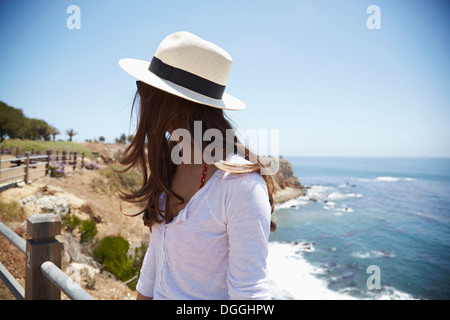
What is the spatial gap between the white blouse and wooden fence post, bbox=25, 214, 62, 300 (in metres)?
Answer: 1.29

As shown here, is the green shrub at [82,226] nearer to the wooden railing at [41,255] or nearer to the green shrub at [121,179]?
the green shrub at [121,179]

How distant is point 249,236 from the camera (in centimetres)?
82

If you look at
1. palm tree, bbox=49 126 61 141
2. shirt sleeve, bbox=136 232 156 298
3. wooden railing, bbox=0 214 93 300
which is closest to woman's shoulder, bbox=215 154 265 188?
shirt sleeve, bbox=136 232 156 298

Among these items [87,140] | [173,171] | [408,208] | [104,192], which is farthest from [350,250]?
[87,140]

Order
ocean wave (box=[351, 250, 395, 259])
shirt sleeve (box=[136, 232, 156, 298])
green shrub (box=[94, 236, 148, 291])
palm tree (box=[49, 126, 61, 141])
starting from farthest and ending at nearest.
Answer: palm tree (box=[49, 126, 61, 141])
ocean wave (box=[351, 250, 395, 259])
green shrub (box=[94, 236, 148, 291])
shirt sleeve (box=[136, 232, 156, 298])

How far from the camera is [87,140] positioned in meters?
37.4

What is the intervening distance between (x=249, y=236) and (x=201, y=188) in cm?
27

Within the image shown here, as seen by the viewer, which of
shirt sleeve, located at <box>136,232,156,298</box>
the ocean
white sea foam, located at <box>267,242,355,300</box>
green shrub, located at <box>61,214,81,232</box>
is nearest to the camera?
shirt sleeve, located at <box>136,232,156,298</box>

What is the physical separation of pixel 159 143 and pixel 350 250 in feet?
95.4

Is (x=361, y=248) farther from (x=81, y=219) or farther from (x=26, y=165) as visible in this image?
(x=26, y=165)

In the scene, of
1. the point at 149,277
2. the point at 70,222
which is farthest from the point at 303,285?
the point at 149,277

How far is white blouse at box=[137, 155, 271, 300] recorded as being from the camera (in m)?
0.83

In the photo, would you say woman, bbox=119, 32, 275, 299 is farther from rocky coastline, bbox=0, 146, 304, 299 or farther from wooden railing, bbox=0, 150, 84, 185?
wooden railing, bbox=0, 150, 84, 185

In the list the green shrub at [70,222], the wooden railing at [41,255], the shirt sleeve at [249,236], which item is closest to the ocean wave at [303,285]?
the green shrub at [70,222]
